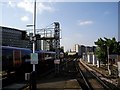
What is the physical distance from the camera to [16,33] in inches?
2485

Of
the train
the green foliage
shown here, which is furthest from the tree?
the train

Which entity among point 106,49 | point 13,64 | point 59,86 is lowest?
point 59,86

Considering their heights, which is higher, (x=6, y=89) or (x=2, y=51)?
(x=2, y=51)

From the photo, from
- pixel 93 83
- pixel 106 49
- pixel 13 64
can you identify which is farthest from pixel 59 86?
pixel 106 49

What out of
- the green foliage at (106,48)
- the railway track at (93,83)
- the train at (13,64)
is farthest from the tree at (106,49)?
the train at (13,64)

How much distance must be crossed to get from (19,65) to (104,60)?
24727mm

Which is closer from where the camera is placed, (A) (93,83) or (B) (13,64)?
(A) (93,83)

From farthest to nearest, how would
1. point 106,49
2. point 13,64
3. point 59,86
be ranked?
point 106,49 < point 13,64 < point 59,86

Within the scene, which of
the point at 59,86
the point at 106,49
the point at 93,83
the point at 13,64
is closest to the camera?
the point at 59,86

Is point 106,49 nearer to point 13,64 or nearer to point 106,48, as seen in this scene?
point 106,48

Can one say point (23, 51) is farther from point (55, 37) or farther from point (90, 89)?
point (90, 89)

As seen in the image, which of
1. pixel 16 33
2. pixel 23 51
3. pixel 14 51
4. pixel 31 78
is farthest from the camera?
pixel 16 33

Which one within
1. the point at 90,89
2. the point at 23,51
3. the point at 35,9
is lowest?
Result: the point at 90,89

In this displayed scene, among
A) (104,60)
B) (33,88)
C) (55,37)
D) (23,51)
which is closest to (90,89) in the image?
(33,88)
